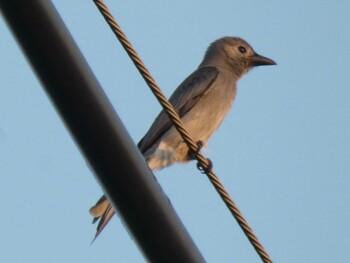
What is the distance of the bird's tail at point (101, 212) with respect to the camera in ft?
20.0

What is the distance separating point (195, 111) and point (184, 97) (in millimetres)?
336

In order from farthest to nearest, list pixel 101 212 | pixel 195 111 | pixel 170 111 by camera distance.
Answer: pixel 195 111 → pixel 101 212 → pixel 170 111

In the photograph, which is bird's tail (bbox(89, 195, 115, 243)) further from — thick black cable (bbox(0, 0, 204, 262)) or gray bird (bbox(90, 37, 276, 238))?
thick black cable (bbox(0, 0, 204, 262))

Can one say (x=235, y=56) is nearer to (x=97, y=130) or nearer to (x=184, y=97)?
(x=184, y=97)

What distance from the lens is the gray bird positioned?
802 centimetres

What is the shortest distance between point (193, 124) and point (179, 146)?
450mm

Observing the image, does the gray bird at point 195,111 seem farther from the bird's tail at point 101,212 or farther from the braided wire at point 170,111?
the braided wire at point 170,111

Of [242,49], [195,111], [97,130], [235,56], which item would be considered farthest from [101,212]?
[242,49]

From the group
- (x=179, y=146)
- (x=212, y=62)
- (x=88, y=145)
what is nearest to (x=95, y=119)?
(x=88, y=145)

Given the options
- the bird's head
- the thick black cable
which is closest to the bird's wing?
the bird's head

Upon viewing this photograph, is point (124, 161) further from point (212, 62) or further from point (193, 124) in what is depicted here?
point (212, 62)

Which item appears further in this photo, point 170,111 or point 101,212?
point 101,212

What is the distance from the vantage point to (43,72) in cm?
237

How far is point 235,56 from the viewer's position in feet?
34.6
